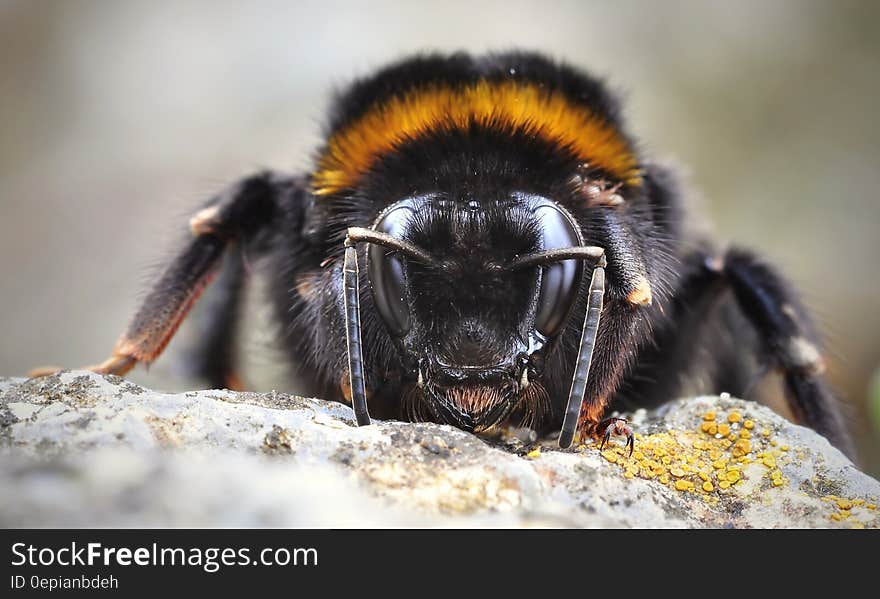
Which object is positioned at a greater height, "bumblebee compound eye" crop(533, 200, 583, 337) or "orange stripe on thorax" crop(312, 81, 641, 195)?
"orange stripe on thorax" crop(312, 81, 641, 195)

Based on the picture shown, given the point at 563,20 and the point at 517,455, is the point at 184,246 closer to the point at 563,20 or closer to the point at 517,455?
the point at 517,455

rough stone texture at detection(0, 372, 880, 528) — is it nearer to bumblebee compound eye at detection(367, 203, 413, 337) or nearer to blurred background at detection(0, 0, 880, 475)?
bumblebee compound eye at detection(367, 203, 413, 337)

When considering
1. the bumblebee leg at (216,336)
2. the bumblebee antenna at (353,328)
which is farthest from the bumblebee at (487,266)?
the bumblebee leg at (216,336)

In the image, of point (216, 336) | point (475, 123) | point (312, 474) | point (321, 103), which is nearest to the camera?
point (312, 474)

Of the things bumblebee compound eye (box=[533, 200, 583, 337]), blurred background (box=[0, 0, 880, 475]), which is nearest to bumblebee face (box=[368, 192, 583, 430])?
bumblebee compound eye (box=[533, 200, 583, 337])

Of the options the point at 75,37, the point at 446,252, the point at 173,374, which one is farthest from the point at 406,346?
the point at 75,37

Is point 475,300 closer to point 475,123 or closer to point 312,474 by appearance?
point 312,474

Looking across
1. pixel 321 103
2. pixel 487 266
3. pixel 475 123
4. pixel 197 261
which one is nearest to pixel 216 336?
pixel 197 261
